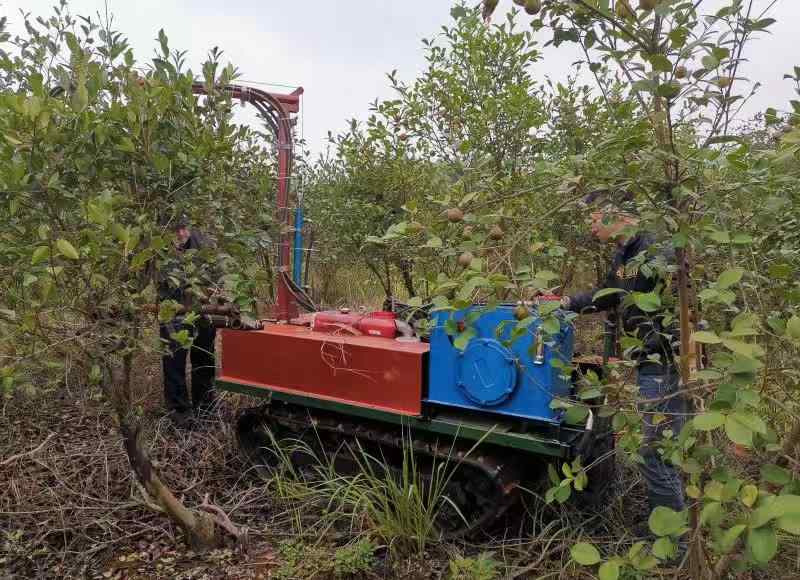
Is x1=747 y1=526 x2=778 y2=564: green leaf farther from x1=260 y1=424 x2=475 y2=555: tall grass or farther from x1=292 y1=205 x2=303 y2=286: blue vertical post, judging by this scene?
x1=292 y1=205 x2=303 y2=286: blue vertical post

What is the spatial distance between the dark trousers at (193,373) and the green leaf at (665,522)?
3705 millimetres

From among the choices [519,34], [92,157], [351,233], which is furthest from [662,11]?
[351,233]

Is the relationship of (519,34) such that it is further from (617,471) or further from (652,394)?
(617,471)

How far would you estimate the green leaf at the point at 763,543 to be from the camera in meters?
0.91

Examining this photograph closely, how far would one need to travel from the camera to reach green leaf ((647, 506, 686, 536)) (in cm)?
113

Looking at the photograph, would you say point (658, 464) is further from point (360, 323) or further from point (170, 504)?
point (170, 504)

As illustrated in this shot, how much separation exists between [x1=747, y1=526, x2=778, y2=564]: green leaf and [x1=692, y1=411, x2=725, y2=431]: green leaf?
172 mm

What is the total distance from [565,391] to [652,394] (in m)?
0.45

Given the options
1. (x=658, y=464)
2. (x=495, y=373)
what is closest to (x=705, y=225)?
(x=495, y=373)

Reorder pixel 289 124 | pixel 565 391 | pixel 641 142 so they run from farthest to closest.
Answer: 1. pixel 289 124
2. pixel 565 391
3. pixel 641 142

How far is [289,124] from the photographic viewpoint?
3910mm

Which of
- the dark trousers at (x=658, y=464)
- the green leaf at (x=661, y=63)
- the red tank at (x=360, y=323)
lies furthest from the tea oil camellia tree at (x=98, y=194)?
the dark trousers at (x=658, y=464)

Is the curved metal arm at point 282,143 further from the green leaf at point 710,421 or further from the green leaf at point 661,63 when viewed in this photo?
the green leaf at point 710,421

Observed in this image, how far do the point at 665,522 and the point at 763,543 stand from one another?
223mm
